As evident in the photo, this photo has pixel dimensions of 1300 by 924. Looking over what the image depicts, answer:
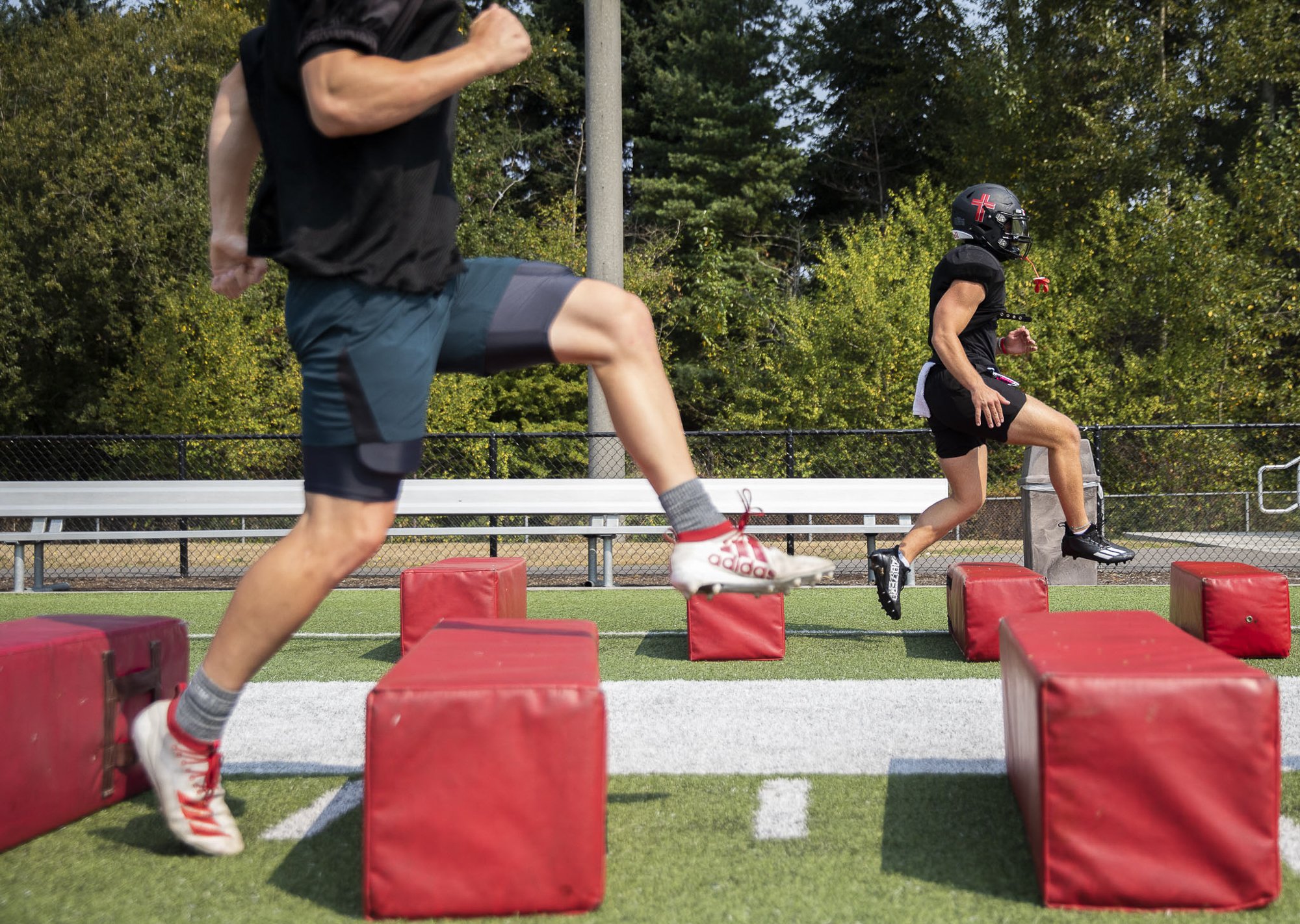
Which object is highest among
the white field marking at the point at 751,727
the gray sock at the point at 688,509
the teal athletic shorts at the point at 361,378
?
the teal athletic shorts at the point at 361,378

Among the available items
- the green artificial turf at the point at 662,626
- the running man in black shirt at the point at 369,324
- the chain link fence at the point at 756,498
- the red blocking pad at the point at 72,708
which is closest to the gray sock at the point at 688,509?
the running man in black shirt at the point at 369,324

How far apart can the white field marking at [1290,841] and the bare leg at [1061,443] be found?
282 cm

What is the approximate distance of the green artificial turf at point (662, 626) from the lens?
516 centimetres

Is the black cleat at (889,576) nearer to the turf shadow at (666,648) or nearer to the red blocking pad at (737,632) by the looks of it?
the red blocking pad at (737,632)

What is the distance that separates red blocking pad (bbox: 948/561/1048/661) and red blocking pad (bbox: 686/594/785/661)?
2.89 feet

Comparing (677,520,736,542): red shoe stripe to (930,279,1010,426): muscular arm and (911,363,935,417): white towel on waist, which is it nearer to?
(930,279,1010,426): muscular arm

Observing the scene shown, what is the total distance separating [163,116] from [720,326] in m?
14.5

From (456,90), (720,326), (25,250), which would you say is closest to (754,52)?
(720,326)

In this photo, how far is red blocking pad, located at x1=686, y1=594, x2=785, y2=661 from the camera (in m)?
5.44

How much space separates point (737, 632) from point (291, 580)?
3.32 meters

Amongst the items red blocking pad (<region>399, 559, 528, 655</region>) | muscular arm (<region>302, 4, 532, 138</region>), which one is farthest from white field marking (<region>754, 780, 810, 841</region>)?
red blocking pad (<region>399, 559, 528, 655</region>)

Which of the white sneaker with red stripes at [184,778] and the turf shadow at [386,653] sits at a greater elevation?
the white sneaker with red stripes at [184,778]

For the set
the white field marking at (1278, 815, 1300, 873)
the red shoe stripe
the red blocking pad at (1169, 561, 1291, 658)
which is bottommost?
the white field marking at (1278, 815, 1300, 873)

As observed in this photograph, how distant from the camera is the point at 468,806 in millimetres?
2230
